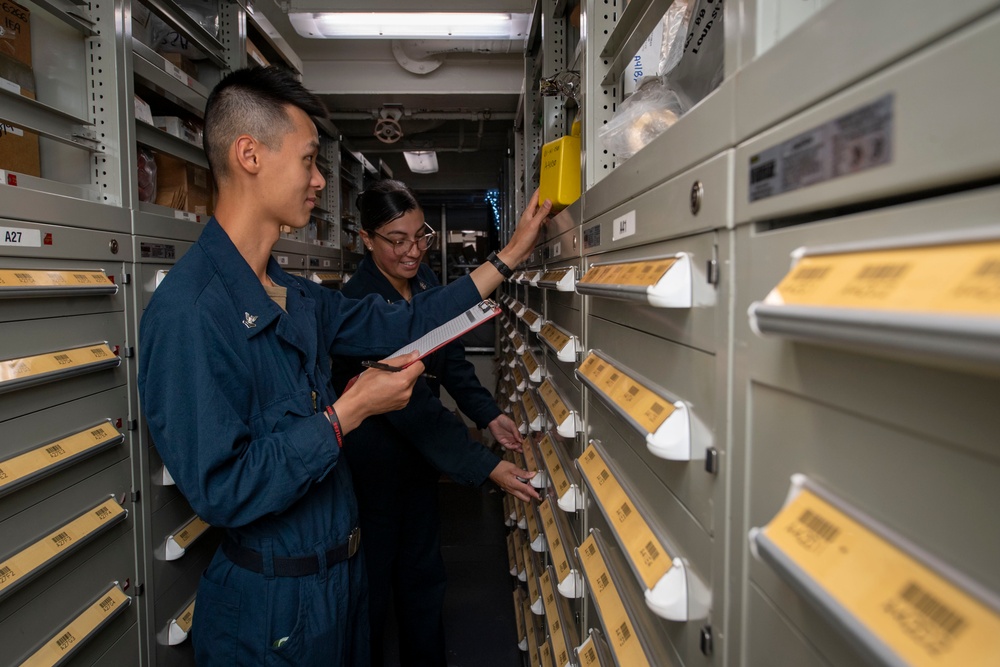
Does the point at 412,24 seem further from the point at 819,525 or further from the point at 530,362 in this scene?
the point at 819,525

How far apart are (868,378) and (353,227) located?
17.3 ft

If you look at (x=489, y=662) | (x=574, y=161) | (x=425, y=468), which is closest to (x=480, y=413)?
(x=425, y=468)

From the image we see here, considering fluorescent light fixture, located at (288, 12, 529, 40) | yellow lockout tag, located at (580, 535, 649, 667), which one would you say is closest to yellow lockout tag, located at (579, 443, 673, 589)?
yellow lockout tag, located at (580, 535, 649, 667)

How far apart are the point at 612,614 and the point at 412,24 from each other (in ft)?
9.66

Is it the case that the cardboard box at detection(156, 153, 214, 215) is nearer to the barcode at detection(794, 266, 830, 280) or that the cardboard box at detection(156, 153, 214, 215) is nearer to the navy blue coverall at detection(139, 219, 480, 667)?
the navy blue coverall at detection(139, 219, 480, 667)

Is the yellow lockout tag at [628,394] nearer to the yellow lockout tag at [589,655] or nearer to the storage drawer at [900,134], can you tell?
the storage drawer at [900,134]

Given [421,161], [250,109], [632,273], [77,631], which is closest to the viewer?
[632,273]

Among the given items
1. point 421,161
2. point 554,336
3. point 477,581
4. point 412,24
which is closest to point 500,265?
point 554,336

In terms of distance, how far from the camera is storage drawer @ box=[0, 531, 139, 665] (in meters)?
1.52

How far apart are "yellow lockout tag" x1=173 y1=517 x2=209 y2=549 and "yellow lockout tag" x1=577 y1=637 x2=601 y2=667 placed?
1.51 meters

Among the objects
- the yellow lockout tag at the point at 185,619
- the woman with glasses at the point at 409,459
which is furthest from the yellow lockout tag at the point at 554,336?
the yellow lockout tag at the point at 185,619

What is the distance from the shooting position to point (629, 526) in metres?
1.00

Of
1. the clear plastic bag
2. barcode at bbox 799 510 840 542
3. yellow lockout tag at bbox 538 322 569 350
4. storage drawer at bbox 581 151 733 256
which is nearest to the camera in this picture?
barcode at bbox 799 510 840 542

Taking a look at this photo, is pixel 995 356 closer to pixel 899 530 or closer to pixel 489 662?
pixel 899 530
